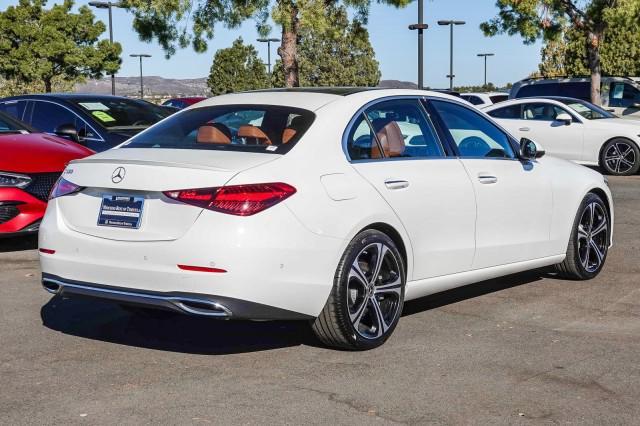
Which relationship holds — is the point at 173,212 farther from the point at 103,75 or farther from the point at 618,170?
the point at 103,75

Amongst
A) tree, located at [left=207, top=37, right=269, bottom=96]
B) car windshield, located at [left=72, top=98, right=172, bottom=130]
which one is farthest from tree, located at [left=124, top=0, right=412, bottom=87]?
tree, located at [left=207, top=37, right=269, bottom=96]

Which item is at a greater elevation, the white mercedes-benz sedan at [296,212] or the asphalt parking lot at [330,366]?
the white mercedes-benz sedan at [296,212]

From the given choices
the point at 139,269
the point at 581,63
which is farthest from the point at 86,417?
the point at 581,63

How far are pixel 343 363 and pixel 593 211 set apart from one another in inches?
131

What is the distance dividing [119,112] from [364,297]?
7.33m

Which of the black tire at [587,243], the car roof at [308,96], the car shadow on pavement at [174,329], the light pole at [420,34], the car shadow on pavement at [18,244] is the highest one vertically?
the light pole at [420,34]

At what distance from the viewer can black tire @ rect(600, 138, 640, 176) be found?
18.5 metres

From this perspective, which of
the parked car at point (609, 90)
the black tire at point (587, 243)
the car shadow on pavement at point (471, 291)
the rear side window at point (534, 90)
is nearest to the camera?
the car shadow on pavement at point (471, 291)

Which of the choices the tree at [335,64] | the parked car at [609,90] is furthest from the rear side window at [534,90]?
the tree at [335,64]

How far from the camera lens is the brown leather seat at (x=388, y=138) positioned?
20.0ft

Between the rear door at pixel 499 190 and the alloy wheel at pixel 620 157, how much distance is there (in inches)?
464

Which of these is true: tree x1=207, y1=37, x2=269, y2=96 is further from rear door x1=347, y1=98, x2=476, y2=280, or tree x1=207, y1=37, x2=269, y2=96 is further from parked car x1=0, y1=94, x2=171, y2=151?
rear door x1=347, y1=98, x2=476, y2=280

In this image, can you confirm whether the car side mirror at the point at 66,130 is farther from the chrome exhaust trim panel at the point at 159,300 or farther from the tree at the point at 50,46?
the tree at the point at 50,46

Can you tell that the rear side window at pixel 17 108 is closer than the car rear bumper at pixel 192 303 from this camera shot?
No
